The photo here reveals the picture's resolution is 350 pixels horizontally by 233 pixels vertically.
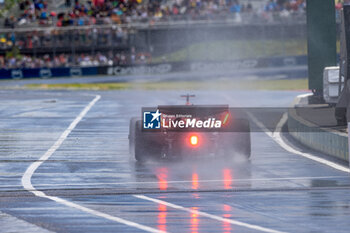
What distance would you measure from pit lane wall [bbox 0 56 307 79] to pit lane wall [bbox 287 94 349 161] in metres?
36.4

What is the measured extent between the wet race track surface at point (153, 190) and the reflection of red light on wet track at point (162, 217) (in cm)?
1

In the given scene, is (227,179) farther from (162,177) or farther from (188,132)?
(188,132)

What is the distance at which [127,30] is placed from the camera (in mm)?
60500

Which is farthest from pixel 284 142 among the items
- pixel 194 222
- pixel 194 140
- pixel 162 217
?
pixel 194 222

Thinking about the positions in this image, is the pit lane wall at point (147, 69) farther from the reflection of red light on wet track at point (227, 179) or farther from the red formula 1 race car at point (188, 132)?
the reflection of red light on wet track at point (227, 179)

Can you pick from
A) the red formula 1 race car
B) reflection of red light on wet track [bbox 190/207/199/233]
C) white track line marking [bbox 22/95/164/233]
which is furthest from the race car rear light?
reflection of red light on wet track [bbox 190/207/199/233]

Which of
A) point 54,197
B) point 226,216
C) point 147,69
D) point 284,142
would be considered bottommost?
point 147,69

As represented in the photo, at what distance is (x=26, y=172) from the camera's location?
17297mm

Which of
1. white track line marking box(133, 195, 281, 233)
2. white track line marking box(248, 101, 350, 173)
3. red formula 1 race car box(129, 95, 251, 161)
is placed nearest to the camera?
white track line marking box(133, 195, 281, 233)

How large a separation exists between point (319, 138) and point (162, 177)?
5.76m

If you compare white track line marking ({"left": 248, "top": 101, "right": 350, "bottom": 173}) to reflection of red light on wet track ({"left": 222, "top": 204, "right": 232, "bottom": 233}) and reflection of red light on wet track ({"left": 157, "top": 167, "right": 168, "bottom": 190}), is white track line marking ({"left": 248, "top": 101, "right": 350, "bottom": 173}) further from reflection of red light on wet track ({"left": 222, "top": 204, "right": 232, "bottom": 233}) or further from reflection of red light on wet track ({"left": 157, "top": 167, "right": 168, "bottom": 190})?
reflection of red light on wet track ({"left": 222, "top": 204, "right": 232, "bottom": 233})

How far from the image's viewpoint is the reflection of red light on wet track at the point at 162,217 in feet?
33.6

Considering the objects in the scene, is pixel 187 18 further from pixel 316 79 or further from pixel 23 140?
pixel 23 140

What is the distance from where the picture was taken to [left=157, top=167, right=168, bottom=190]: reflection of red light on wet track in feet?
48.0
